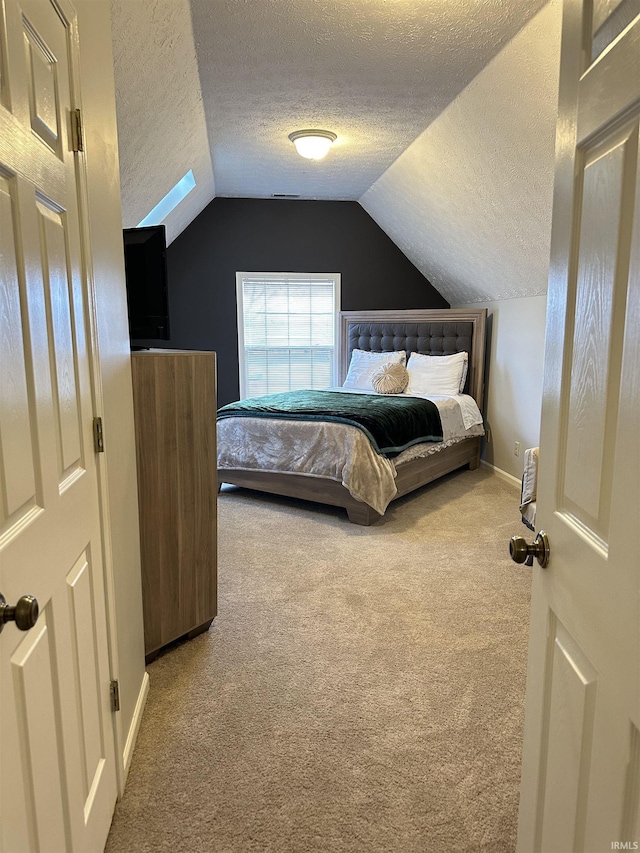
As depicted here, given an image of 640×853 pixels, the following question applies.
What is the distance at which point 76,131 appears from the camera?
1.30 meters

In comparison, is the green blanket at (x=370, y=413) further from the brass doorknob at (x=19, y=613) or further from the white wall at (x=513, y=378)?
the brass doorknob at (x=19, y=613)

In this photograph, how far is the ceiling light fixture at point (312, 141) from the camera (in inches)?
155

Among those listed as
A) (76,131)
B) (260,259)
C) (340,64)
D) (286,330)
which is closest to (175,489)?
(76,131)

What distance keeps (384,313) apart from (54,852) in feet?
17.8

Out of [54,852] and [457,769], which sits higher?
[54,852]

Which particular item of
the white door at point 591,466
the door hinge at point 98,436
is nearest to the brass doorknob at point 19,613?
the door hinge at point 98,436

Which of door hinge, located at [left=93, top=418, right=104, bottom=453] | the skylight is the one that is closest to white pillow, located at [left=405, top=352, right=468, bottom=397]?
the skylight

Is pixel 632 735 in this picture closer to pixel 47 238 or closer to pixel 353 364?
pixel 47 238

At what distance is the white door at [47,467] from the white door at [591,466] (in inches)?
34.5

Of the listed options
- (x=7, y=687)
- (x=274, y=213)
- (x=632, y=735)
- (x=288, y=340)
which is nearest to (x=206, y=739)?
(x=7, y=687)

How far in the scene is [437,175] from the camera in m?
4.32

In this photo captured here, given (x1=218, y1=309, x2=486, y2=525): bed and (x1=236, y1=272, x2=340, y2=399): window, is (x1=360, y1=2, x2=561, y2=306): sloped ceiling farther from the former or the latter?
(x1=236, y1=272, x2=340, y2=399): window

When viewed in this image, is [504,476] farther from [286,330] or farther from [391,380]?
[286,330]

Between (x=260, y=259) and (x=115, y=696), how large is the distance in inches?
203
